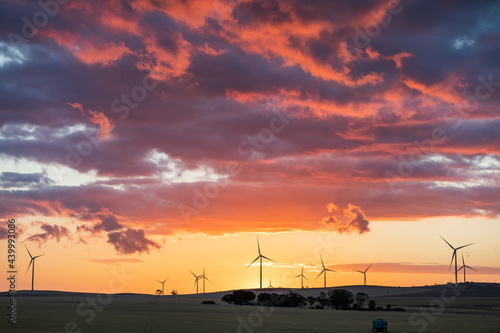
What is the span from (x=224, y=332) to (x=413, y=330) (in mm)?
40440

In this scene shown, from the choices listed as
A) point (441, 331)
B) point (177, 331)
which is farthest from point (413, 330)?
point (177, 331)

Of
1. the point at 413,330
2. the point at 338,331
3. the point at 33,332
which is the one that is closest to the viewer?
the point at 33,332

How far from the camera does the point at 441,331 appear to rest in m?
111

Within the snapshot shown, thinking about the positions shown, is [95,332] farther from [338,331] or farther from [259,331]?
[338,331]

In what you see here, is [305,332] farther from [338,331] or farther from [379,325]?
[379,325]

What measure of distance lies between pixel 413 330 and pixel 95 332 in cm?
6183

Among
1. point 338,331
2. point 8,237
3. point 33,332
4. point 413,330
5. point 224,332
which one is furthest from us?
point 413,330

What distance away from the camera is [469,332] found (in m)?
109

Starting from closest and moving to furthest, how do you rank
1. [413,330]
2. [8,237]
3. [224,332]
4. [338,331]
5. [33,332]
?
1. [8,237]
2. [33,332]
3. [224,332]
4. [338,331]
5. [413,330]

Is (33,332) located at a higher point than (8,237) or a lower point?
lower

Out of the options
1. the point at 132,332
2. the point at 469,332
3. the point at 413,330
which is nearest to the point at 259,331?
the point at 132,332

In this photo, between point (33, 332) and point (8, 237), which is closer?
point (8, 237)

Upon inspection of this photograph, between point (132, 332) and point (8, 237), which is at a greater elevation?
point (8, 237)

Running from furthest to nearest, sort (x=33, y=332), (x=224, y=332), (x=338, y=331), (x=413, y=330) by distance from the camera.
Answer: (x=413, y=330) → (x=338, y=331) → (x=224, y=332) → (x=33, y=332)
